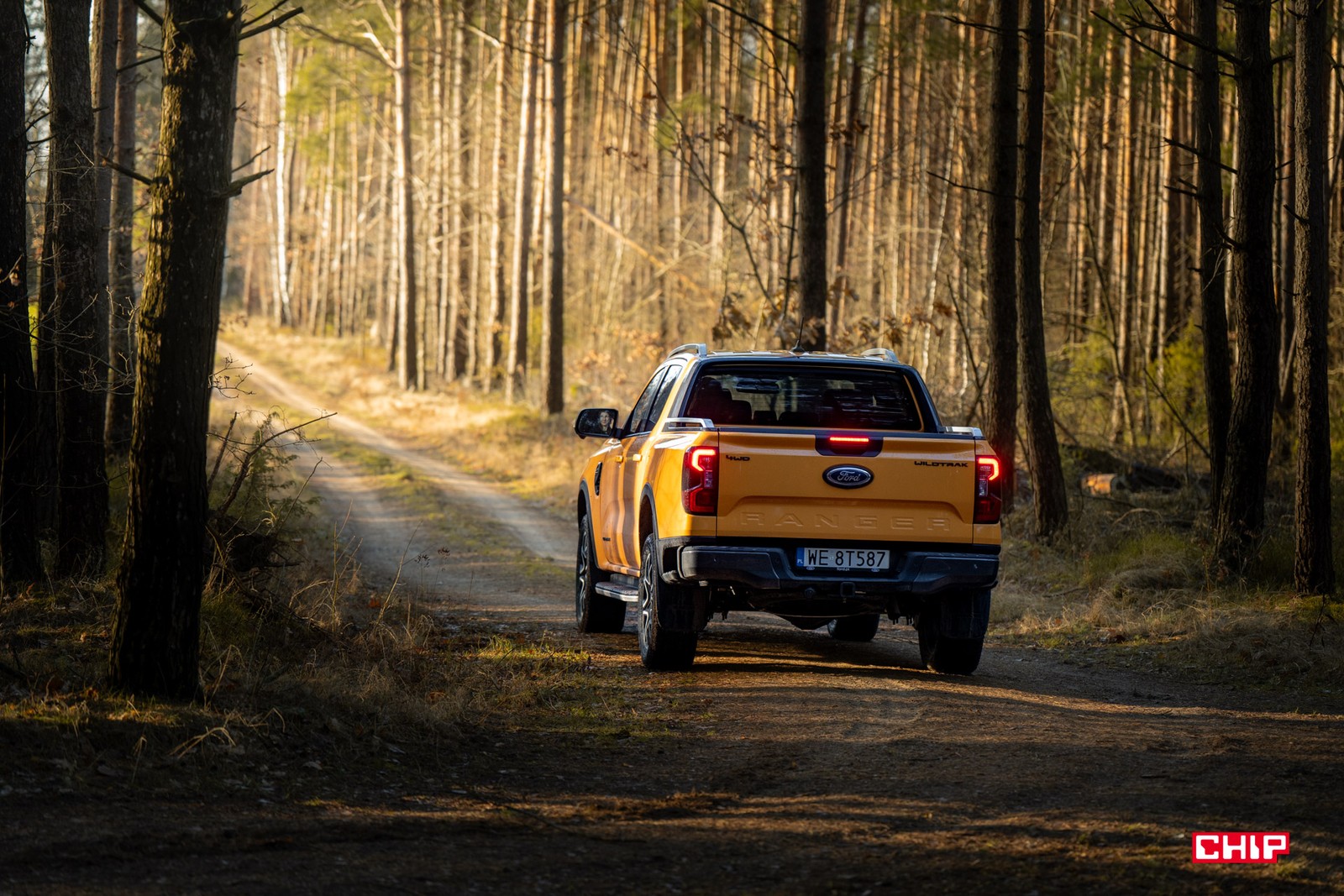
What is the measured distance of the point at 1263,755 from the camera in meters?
6.29

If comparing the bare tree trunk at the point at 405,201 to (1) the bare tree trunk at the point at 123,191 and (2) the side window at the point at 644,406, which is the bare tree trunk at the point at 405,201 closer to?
(1) the bare tree trunk at the point at 123,191

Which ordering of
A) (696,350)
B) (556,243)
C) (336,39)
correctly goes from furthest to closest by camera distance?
(556,243), (336,39), (696,350)

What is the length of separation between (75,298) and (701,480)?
4.95 m

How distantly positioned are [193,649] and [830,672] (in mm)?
4007

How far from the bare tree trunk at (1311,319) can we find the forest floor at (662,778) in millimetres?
2725

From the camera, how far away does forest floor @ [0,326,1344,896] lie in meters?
A: 4.53

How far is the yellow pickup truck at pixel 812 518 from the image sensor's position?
25.0 feet

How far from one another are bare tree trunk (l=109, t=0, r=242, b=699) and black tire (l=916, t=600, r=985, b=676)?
4.44m

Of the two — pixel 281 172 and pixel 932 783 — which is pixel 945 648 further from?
pixel 281 172

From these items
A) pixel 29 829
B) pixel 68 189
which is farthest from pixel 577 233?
pixel 29 829

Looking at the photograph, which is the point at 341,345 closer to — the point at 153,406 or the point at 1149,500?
the point at 1149,500

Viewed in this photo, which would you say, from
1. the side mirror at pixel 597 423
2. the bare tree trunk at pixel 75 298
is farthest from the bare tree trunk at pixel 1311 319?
the bare tree trunk at pixel 75 298

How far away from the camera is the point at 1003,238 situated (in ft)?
49.5

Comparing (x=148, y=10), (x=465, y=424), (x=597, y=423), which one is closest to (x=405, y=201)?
(x=465, y=424)
